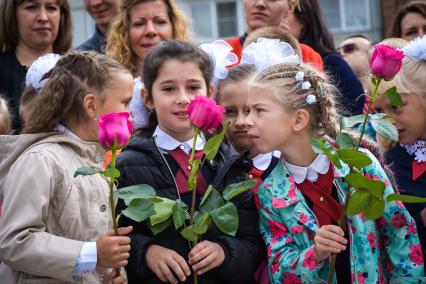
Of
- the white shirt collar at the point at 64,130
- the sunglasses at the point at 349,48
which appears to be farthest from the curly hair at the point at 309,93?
the sunglasses at the point at 349,48

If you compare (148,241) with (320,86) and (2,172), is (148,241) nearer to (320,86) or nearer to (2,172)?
(2,172)

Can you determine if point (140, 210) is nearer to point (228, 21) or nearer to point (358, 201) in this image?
A: point (358, 201)

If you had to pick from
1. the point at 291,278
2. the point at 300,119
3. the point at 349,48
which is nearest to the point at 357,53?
the point at 349,48

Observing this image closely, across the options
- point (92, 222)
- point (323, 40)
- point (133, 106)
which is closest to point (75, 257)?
point (92, 222)

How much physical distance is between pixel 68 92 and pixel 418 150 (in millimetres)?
1511

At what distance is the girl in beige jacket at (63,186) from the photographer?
2.80 metres

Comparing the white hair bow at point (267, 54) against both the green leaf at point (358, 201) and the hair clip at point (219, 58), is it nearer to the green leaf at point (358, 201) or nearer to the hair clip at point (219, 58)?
the hair clip at point (219, 58)

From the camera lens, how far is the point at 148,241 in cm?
296

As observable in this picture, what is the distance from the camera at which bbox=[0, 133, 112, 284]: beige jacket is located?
2.81 meters

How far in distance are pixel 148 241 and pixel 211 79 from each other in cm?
84

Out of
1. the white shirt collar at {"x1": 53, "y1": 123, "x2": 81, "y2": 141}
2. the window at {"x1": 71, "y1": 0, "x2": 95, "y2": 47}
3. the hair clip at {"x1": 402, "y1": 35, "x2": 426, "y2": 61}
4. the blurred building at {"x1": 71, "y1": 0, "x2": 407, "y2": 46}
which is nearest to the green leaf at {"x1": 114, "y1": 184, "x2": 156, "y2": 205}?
the white shirt collar at {"x1": 53, "y1": 123, "x2": 81, "y2": 141}

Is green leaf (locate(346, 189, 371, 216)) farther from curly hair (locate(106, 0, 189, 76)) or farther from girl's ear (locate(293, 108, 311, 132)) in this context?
curly hair (locate(106, 0, 189, 76))

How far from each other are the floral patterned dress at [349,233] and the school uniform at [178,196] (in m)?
0.08

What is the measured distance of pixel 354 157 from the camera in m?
2.39
